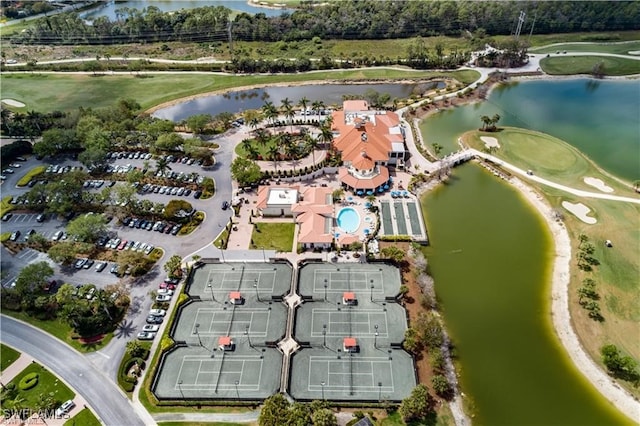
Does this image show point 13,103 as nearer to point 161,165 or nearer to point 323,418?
point 161,165

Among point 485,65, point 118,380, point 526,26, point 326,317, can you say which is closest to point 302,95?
point 485,65

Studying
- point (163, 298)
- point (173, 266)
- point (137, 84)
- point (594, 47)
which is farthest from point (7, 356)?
point (594, 47)

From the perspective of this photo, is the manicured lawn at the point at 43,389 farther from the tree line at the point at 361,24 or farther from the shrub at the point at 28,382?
the tree line at the point at 361,24

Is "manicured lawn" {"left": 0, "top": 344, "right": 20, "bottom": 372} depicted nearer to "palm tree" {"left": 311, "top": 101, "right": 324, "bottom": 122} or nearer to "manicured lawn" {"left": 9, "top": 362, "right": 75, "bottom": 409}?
"manicured lawn" {"left": 9, "top": 362, "right": 75, "bottom": 409}

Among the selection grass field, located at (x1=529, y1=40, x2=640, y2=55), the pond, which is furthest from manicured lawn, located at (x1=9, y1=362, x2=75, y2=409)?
grass field, located at (x1=529, y1=40, x2=640, y2=55)

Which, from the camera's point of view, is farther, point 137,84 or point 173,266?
point 137,84

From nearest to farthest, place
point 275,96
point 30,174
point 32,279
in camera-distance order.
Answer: point 32,279
point 30,174
point 275,96

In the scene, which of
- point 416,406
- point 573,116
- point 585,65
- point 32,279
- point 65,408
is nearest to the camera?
point 416,406
